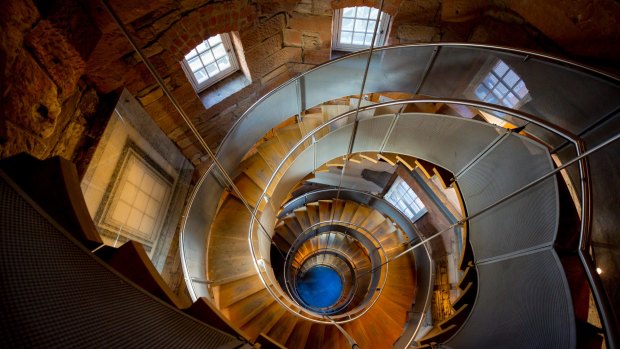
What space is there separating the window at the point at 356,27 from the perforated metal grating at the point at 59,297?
4424mm

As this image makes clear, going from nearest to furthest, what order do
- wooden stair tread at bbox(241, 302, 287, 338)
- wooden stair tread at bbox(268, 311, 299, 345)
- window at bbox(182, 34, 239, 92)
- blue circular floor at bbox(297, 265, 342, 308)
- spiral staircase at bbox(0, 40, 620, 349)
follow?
1. spiral staircase at bbox(0, 40, 620, 349)
2. window at bbox(182, 34, 239, 92)
3. wooden stair tread at bbox(241, 302, 287, 338)
4. wooden stair tread at bbox(268, 311, 299, 345)
5. blue circular floor at bbox(297, 265, 342, 308)

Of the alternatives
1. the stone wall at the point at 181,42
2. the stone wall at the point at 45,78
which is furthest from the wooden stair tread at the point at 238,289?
the stone wall at the point at 45,78

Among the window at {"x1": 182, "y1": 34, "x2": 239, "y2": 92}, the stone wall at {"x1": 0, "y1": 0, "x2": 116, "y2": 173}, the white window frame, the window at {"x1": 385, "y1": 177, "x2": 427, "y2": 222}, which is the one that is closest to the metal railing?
the white window frame

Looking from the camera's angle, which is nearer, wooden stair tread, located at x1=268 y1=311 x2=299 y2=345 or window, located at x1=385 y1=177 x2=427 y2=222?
wooden stair tread, located at x1=268 y1=311 x2=299 y2=345

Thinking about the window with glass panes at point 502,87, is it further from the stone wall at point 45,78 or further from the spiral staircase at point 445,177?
the stone wall at point 45,78

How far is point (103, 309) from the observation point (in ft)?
4.29

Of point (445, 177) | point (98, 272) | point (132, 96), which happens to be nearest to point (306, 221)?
point (445, 177)

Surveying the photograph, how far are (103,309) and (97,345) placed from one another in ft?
0.66

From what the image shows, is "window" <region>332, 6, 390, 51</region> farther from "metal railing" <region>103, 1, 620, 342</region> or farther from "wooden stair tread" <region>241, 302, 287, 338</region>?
"wooden stair tread" <region>241, 302, 287, 338</region>

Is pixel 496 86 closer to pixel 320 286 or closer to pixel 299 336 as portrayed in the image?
pixel 299 336

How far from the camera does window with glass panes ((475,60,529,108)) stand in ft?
13.2

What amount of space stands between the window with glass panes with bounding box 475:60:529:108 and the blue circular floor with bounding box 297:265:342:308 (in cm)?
1192

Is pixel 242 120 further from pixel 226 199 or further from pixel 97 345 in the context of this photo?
pixel 97 345

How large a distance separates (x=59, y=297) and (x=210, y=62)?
398 cm
